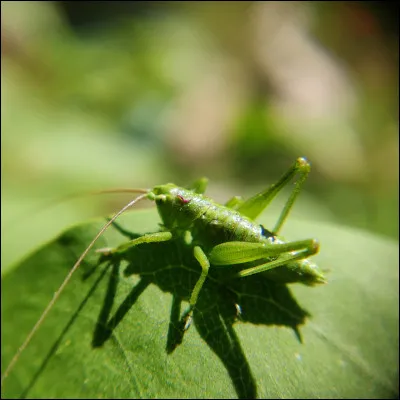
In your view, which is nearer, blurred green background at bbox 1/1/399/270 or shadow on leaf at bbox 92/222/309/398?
shadow on leaf at bbox 92/222/309/398

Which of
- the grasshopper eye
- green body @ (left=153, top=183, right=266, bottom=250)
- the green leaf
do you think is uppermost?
the grasshopper eye

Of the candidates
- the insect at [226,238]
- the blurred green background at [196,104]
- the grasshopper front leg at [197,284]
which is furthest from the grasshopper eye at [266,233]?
the blurred green background at [196,104]

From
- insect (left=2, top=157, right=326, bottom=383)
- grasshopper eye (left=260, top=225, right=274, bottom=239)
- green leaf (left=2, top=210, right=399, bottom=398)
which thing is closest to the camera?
green leaf (left=2, top=210, right=399, bottom=398)

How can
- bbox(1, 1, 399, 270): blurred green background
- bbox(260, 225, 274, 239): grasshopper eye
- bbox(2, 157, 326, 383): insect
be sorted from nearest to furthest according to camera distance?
bbox(2, 157, 326, 383): insect, bbox(260, 225, 274, 239): grasshopper eye, bbox(1, 1, 399, 270): blurred green background

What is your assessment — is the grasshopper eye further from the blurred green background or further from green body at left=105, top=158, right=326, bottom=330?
the blurred green background

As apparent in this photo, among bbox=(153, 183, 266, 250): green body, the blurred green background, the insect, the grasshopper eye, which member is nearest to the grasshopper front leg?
the insect

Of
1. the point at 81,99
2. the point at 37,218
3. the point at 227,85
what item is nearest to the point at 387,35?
the point at 227,85

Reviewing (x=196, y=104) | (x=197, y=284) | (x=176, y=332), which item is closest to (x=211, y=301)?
(x=197, y=284)
